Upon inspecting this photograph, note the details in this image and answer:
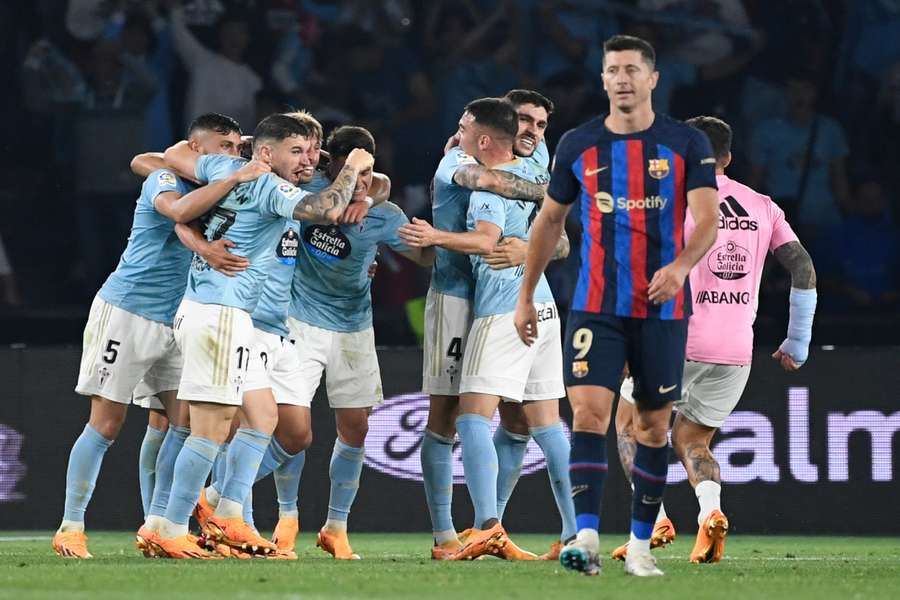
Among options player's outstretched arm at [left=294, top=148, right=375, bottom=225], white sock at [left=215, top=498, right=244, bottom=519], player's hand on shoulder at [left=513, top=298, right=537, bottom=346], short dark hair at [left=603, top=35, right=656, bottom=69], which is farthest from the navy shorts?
white sock at [left=215, top=498, right=244, bottom=519]

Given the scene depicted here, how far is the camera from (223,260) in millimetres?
7160

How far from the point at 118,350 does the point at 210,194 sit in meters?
1.09

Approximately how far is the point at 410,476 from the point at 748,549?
2.37 m

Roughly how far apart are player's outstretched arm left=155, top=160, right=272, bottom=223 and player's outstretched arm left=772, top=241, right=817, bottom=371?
8.59 ft

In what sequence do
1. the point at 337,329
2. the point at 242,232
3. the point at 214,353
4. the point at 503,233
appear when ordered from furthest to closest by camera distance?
the point at 337,329 < the point at 503,233 < the point at 242,232 < the point at 214,353

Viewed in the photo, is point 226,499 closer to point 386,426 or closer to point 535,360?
point 535,360

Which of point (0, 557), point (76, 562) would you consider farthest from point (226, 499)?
point (0, 557)

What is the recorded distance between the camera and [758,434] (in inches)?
409

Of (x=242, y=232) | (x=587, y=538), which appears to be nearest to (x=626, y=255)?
(x=587, y=538)

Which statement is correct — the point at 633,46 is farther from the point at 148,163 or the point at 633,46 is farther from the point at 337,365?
the point at 148,163

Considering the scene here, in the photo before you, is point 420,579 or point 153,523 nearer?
point 420,579

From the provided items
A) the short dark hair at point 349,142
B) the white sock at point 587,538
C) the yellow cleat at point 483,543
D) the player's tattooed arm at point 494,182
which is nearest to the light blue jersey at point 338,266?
the short dark hair at point 349,142

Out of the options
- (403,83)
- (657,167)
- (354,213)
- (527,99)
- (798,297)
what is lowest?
Result: (798,297)

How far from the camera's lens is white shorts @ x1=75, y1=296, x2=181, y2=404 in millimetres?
7715
